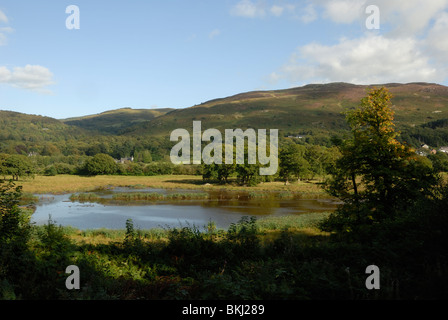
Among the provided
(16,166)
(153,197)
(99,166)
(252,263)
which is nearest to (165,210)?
(153,197)

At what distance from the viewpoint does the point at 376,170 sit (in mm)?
16109

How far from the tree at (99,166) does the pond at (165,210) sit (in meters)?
39.5

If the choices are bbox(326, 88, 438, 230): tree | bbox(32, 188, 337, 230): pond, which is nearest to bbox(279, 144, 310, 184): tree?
bbox(32, 188, 337, 230): pond

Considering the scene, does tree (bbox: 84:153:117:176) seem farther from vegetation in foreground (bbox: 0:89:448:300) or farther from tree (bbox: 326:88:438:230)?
vegetation in foreground (bbox: 0:89:448:300)

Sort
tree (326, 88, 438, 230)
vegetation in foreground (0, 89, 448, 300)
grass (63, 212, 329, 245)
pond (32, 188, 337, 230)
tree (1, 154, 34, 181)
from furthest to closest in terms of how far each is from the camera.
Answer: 1. tree (1, 154, 34, 181)
2. pond (32, 188, 337, 230)
3. grass (63, 212, 329, 245)
4. tree (326, 88, 438, 230)
5. vegetation in foreground (0, 89, 448, 300)

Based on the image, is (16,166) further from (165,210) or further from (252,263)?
(252,263)

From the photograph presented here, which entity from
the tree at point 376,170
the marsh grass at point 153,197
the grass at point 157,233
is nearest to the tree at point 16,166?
the marsh grass at point 153,197

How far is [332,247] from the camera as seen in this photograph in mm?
9891

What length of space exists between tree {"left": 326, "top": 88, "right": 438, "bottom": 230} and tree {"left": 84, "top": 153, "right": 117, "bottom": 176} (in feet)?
292

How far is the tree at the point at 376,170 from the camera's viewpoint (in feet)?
50.9

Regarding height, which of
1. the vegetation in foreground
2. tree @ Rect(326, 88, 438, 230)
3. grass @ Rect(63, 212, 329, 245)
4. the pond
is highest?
tree @ Rect(326, 88, 438, 230)

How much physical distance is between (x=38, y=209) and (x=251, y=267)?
42493mm

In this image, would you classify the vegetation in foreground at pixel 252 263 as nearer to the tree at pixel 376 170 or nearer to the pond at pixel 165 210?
the tree at pixel 376 170

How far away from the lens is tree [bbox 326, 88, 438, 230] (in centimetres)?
1552
